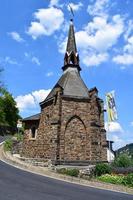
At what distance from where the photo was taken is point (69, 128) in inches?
1369

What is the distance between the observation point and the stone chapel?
1339 inches

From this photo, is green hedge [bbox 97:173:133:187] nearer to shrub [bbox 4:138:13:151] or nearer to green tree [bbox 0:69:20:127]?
shrub [bbox 4:138:13:151]

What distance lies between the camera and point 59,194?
47.3ft

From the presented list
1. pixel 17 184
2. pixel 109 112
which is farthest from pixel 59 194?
pixel 109 112

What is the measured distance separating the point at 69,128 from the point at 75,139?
1.24 meters

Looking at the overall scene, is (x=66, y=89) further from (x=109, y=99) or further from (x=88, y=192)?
(x=88, y=192)

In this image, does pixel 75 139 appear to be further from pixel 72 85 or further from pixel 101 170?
pixel 101 170

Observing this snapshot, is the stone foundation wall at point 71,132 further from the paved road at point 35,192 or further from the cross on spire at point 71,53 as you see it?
the paved road at point 35,192

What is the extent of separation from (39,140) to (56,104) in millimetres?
4555

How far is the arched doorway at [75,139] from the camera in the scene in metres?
34.2

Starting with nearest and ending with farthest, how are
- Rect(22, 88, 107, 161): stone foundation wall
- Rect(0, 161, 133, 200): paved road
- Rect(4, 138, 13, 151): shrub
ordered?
Rect(0, 161, 133, 200): paved road, Rect(4, 138, 13, 151): shrub, Rect(22, 88, 107, 161): stone foundation wall

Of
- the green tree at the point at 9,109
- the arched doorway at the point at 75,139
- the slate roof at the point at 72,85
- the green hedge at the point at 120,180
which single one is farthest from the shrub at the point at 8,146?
the green tree at the point at 9,109

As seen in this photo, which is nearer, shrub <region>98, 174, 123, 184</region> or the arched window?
shrub <region>98, 174, 123, 184</region>

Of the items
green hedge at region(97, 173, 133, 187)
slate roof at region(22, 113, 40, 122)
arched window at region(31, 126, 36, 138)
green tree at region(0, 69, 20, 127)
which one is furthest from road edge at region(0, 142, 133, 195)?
green tree at region(0, 69, 20, 127)
